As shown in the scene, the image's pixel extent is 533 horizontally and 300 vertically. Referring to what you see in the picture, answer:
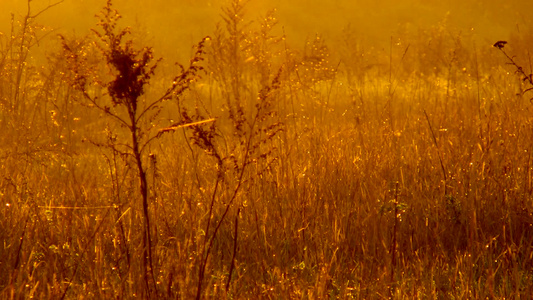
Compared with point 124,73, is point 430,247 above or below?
below

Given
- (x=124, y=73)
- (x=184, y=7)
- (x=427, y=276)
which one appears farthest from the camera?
(x=184, y=7)

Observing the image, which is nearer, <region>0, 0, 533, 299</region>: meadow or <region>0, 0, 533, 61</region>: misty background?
<region>0, 0, 533, 299</region>: meadow

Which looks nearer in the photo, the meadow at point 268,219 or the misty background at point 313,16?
the meadow at point 268,219

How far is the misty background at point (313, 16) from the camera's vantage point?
83.0ft

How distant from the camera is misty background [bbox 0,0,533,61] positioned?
25.3m

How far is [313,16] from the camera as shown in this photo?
31062 mm

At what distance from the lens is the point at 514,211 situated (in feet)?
8.37

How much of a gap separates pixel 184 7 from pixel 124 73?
93.6 feet

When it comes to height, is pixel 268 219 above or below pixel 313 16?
below

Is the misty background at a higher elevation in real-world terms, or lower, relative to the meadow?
higher

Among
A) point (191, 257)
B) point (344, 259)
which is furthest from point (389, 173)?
point (191, 257)

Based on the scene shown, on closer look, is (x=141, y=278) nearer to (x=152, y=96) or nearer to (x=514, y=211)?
(x=514, y=211)

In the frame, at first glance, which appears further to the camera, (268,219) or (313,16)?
(313,16)

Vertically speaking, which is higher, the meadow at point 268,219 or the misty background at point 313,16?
the misty background at point 313,16
